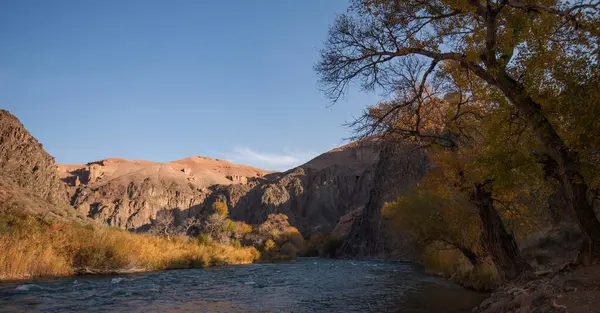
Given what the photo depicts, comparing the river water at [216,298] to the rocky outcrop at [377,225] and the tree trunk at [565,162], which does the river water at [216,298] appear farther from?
the rocky outcrop at [377,225]

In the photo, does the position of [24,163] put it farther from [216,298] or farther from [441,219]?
[441,219]

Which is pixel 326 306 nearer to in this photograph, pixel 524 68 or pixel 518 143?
pixel 518 143

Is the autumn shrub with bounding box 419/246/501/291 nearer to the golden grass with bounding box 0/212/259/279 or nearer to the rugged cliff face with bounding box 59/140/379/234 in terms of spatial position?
the golden grass with bounding box 0/212/259/279

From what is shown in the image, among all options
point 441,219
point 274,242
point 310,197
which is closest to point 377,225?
point 274,242

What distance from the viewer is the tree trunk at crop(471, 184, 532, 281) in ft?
35.7

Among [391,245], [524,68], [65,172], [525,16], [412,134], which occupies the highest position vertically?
[65,172]

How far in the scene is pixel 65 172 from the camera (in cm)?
18688

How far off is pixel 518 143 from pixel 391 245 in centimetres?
6749

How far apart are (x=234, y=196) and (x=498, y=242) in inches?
5891

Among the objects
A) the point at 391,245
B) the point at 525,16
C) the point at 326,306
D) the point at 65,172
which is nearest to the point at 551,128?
the point at 525,16

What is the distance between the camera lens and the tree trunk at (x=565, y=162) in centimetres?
742

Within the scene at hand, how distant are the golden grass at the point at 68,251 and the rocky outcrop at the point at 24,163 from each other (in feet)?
40.9

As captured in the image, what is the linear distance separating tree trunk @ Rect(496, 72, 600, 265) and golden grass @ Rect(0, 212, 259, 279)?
20124mm

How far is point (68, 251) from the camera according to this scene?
21531 mm
